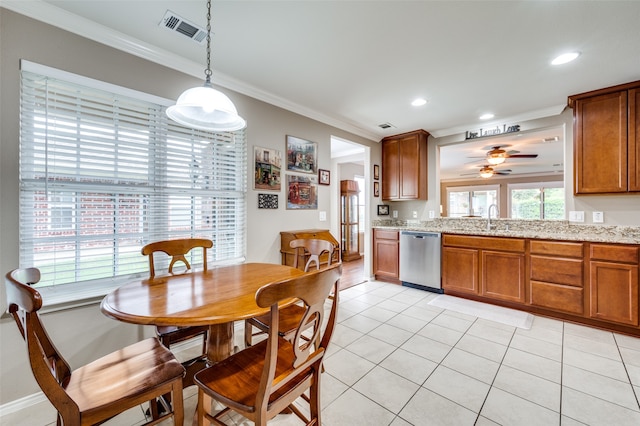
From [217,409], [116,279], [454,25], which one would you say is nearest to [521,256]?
[454,25]

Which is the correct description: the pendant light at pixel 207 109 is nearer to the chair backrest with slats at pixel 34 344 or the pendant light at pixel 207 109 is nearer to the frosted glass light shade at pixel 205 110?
the frosted glass light shade at pixel 205 110

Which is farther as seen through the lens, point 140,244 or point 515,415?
point 140,244

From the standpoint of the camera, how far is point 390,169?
182 inches

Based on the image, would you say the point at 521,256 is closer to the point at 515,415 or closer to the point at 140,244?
the point at 515,415


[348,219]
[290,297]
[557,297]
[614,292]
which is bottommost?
[557,297]

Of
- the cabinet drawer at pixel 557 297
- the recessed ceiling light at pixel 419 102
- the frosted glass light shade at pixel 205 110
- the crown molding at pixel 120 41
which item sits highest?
the recessed ceiling light at pixel 419 102

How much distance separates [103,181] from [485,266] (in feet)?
13.6

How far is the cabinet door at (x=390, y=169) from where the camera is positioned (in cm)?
453

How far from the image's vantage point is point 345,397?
171 centimetres

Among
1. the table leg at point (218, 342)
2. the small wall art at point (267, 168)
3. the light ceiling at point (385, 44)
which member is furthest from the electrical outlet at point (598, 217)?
the table leg at point (218, 342)

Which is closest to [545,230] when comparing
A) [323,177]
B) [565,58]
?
[565,58]

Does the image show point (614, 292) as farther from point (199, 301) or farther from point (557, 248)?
point (199, 301)

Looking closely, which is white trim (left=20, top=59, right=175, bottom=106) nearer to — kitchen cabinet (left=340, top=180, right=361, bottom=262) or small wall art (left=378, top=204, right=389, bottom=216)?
small wall art (left=378, top=204, right=389, bottom=216)

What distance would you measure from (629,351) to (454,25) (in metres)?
3.09
